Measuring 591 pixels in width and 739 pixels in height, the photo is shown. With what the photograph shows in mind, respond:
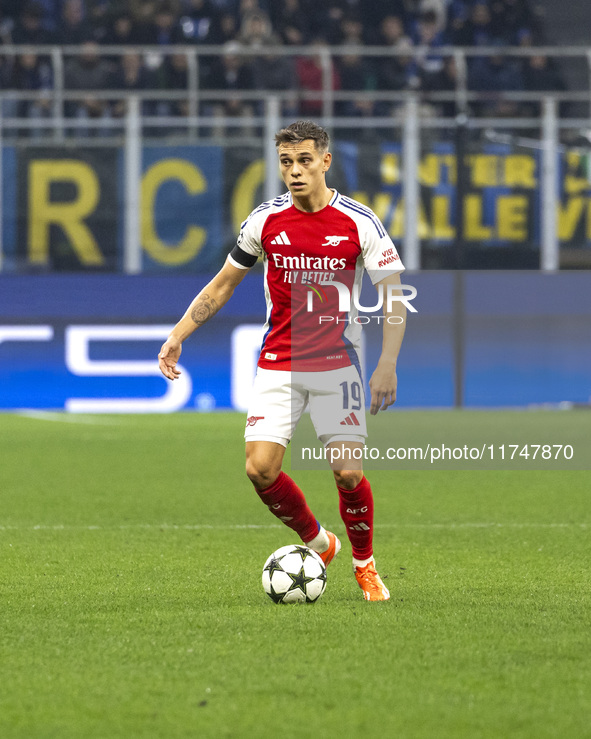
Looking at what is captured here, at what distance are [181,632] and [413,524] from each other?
3094 mm

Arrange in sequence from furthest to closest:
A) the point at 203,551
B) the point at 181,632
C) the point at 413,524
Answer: the point at 413,524 < the point at 203,551 < the point at 181,632

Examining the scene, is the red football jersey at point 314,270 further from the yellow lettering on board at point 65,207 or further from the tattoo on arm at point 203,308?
→ the yellow lettering on board at point 65,207

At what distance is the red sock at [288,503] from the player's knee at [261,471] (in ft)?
0.18

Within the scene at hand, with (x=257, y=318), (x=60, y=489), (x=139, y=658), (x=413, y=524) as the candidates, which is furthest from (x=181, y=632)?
(x=257, y=318)

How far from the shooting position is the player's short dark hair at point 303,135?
16.0 feet

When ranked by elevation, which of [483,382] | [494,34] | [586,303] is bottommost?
[483,382]

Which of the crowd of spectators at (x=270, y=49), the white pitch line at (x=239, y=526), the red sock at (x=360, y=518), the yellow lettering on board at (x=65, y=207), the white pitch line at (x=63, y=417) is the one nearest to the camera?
the red sock at (x=360, y=518)

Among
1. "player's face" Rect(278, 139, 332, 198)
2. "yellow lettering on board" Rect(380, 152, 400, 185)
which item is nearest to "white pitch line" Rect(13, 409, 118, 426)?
"yellow lettering on board" Rect(380, 152, 400, 185)

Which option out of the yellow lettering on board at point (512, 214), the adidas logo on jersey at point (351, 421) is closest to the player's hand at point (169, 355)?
the adidas logo on jersey at point (351, 421)

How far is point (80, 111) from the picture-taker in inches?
576

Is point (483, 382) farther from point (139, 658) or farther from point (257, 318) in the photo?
point (139, 658)

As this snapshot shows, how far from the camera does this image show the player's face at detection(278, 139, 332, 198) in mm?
4879

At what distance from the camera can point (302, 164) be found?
4.90 m

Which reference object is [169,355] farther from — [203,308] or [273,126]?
[273,126]
